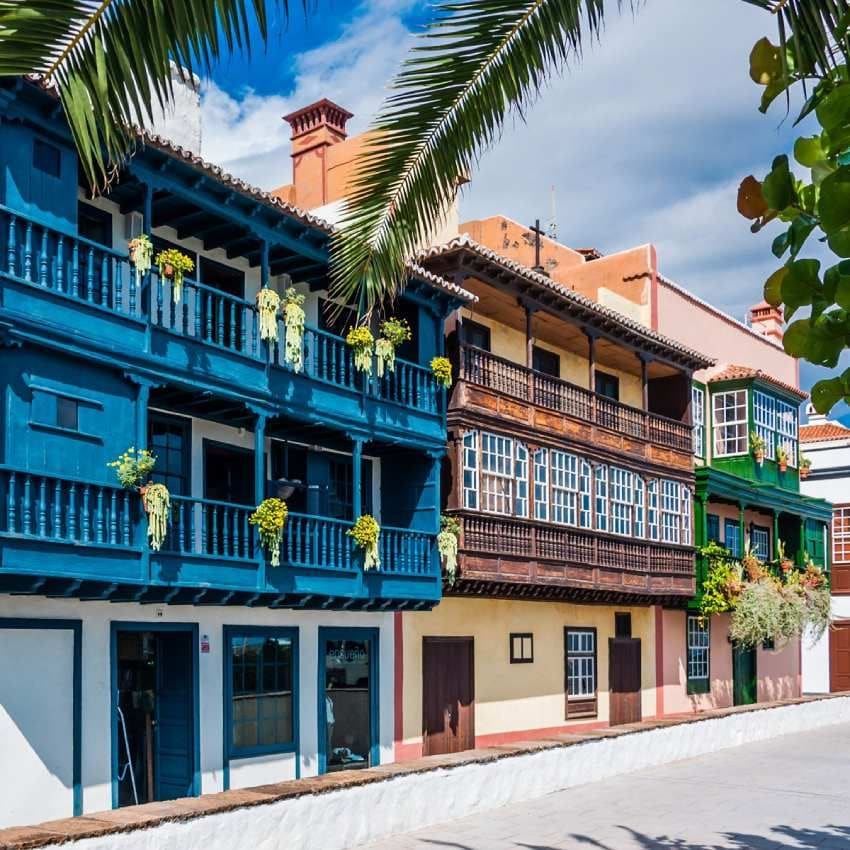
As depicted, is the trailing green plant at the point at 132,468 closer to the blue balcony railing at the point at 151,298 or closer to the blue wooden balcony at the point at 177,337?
the blue wooden balcony at the point at 177,337

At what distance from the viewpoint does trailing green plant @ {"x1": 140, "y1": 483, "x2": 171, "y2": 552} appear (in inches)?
596

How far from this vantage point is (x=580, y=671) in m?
27.6

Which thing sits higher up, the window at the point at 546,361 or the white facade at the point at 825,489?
the window at the point at 546,361

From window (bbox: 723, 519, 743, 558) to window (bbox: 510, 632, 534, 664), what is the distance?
30.2 ft

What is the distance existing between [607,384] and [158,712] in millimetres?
15126

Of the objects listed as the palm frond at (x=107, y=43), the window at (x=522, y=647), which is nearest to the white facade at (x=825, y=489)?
the window at (x=522, y=647)

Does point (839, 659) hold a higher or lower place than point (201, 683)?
lower

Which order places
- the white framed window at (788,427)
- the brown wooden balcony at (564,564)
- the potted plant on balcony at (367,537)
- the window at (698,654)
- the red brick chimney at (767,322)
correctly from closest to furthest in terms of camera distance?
the potted plant on balcony at (367,537) → the brown wooden balcony at (564,564) → the window at (698,654) → the white framed window at (788,427) → the red brick chimney at (767,322)

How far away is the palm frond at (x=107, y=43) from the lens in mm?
5629

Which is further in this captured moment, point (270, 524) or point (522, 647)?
point (522, 647)

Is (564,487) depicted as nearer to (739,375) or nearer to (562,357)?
(562,357)

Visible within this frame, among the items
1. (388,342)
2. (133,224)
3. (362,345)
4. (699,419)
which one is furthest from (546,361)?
(133,224)

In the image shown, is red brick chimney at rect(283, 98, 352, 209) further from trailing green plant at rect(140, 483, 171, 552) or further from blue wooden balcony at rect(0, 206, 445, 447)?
trailing green plant at rect(140, 483, 171, 552)

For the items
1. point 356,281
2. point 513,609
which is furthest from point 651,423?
point 356,281
